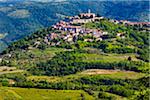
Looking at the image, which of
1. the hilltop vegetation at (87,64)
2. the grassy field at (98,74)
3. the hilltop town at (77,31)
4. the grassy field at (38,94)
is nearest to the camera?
the grassy field at (38,94)

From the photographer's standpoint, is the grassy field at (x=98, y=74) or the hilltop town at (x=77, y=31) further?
the hilltop town at (x=77, y=31)

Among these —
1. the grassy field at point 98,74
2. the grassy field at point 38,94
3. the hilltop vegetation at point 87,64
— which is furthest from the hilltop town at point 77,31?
the grassy field at point 38,94

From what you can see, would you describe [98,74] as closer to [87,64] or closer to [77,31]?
[87,64]

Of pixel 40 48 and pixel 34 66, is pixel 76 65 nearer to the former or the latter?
pixel 34 66

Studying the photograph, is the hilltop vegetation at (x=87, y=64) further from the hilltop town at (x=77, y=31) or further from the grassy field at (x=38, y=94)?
the hilltop town at (x=77, y=31)

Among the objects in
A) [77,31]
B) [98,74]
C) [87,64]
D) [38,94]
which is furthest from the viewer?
[77,31]

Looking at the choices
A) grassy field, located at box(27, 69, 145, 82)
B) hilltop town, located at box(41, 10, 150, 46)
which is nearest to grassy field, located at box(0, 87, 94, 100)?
grassy field, located at box(27, 69, 145, 82)

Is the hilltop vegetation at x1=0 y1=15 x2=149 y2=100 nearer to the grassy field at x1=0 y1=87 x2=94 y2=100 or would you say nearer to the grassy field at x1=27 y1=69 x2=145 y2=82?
the grassy field at x1=27 y1=69 x2=145 y2=82

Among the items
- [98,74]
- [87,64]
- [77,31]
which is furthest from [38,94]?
[77,31]

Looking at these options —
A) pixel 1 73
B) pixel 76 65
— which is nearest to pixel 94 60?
pixel 76 65
